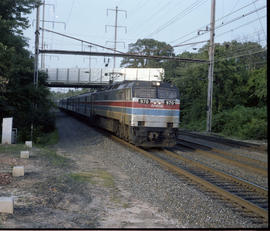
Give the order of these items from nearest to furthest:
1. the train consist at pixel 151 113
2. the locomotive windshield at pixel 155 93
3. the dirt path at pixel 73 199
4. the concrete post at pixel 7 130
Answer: the dirt path at pixel 73 199, the train consist at pixel 151 113, the locomotive windshield at pixel 155 93, the concrete post at pixel 7 130

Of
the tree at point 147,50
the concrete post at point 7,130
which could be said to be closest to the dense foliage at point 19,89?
the concrete post at point 7,130

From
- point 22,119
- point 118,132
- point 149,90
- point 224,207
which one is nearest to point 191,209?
point 224,207

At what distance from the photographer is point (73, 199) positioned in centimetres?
728

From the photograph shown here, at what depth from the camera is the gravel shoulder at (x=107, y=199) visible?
19.6 feet

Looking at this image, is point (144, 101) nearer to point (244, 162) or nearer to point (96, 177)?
point (244, 162)

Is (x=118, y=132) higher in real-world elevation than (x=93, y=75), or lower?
lower

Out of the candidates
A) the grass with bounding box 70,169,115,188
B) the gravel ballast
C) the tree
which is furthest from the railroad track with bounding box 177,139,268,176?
the tree

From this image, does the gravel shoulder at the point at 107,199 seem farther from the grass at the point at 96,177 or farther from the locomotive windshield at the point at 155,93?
the locomotive windshield at the point at 155,93

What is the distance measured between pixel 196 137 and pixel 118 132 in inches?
259

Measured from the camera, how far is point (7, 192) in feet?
24.6

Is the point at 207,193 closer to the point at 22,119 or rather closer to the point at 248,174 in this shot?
the point at 248,174

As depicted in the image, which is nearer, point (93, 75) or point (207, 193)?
point (207, 193)

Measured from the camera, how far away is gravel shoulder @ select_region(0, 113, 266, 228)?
235 inches

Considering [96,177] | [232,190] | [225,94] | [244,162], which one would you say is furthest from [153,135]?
[225,94]
